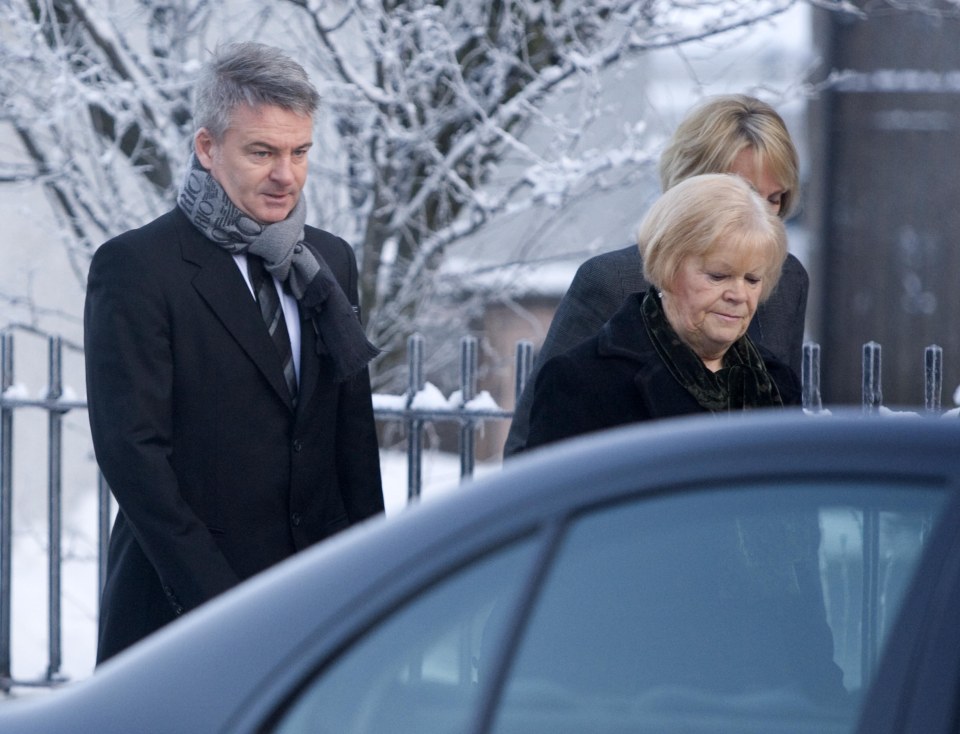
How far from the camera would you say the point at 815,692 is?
1.35 m

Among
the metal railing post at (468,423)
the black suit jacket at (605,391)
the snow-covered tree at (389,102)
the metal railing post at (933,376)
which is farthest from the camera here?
the snow-covered tree at (389,102)

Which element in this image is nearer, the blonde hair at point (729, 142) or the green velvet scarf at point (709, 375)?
the green velvet scarf at point (709, 375)

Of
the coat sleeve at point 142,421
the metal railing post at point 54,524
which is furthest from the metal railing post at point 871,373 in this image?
the metal railing post at point 54,524

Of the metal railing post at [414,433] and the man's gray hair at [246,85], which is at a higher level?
the man's gray hair at [246,85]

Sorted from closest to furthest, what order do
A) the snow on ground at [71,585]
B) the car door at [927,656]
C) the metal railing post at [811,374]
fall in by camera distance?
1. the car door at [927,656]
2. the metal railing post at [811,374]
3. the snow on ground at [71,585]

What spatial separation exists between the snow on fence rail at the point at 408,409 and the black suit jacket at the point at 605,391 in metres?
1.61

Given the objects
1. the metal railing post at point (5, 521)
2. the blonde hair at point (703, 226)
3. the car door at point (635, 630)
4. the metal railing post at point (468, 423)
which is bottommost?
the metal railing post at point (5, 521)

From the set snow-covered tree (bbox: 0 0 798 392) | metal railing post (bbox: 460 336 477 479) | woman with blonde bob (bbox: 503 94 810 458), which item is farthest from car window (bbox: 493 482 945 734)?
snow-covered tree (bbox: 0 0 798 392)

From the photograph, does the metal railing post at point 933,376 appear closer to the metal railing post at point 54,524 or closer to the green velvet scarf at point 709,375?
the green velvet scarf at point 709,375

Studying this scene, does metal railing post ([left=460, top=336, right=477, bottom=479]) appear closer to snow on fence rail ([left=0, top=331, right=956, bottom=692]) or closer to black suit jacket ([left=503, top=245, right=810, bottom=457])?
snow on fence rail ([left=0, top=331, right=956, bottom=692])

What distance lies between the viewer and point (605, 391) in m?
2.39

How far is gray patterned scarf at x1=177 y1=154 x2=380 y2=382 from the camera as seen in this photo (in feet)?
8.57

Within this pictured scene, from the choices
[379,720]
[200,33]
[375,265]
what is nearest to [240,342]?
[379,720]

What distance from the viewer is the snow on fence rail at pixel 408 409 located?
13.4ft
